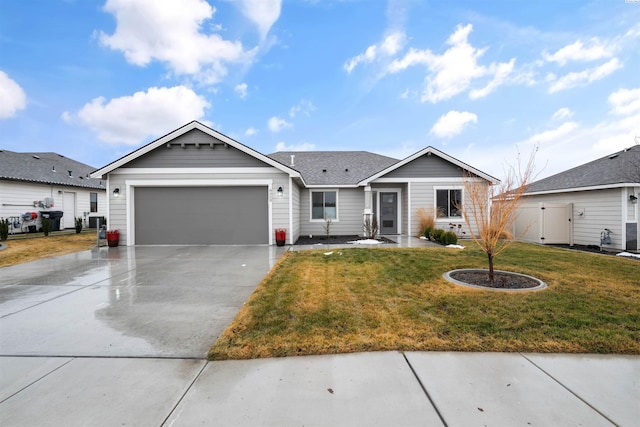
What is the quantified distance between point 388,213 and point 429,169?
2.89m

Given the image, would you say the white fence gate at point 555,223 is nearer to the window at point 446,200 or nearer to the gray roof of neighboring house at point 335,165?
the window at point 446,200

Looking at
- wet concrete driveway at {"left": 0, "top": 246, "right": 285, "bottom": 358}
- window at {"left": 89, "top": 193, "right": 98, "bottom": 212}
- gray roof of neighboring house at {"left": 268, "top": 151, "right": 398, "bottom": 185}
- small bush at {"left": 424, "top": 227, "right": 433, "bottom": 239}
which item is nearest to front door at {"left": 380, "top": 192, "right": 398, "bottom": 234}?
gray roof of neighboring house at {"left": 268, "top": 151, "right": 398, "bottom": 185}

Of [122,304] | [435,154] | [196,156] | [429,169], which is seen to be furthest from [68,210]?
[435,154]

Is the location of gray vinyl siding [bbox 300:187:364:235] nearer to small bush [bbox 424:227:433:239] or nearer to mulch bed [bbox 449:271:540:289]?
small bush [bbox 424:227:433:239]

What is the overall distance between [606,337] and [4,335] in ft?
22.3

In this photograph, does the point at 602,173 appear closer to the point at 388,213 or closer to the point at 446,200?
the point at 446,200

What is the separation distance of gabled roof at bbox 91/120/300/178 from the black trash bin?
32.8 feet

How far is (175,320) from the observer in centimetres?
376

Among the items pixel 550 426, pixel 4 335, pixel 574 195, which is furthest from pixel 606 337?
pixel 574 195

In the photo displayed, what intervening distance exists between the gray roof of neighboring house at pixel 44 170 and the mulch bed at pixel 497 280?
71.0 feet

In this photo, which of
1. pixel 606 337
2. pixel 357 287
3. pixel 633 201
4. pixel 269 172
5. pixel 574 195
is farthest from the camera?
pixel 574 195

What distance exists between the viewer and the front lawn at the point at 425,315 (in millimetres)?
2955

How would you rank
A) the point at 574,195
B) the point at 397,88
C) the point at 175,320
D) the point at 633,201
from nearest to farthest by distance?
the point at 175,320, the point at 633,201, the point at 574,195, the point at 397,88

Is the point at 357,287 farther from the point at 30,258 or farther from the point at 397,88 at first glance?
the point at 397,88
